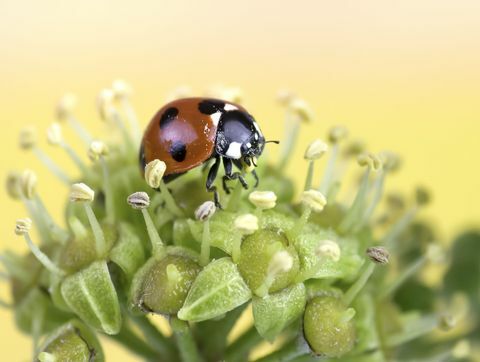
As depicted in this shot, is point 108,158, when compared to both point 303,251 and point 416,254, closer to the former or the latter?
point 303,251

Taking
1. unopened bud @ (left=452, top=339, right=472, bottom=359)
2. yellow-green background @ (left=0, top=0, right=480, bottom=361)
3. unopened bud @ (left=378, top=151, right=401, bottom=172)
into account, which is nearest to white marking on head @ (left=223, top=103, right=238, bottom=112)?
unopened bud @ (left=378, top=151, right=401, bottom=172)

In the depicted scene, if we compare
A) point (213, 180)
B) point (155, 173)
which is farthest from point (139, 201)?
point (213, 180)

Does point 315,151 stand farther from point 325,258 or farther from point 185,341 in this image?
point 185,341

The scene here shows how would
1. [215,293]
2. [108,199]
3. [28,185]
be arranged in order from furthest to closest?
[28,185], [108,199], [215,293]

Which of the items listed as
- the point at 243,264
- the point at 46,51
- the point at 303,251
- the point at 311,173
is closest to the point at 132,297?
the point at 243,264

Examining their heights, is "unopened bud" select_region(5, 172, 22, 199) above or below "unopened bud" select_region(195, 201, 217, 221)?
below

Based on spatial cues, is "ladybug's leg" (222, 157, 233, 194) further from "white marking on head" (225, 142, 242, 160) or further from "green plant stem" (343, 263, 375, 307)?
"green plant stem" (343, 263, 375, 307)

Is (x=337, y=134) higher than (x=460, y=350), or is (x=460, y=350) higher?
(x=337, y=134)
